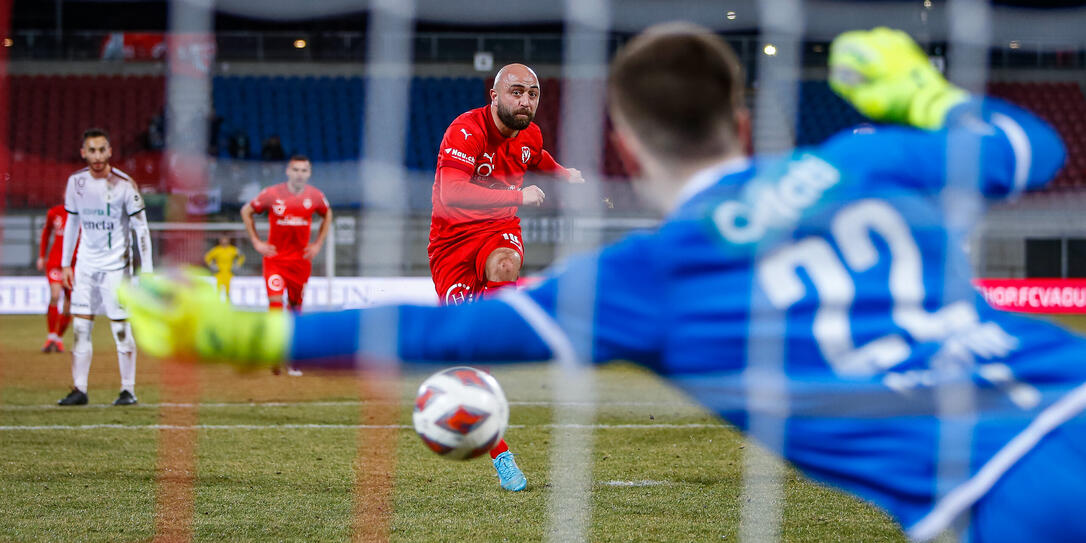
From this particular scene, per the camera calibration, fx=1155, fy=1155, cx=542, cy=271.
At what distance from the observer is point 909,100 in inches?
81.7

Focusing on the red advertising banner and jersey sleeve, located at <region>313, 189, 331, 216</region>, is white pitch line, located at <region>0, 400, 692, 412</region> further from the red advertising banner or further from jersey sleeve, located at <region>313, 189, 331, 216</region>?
the red advertising banner

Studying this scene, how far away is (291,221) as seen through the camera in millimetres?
10578

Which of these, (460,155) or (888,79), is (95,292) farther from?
(888,79)

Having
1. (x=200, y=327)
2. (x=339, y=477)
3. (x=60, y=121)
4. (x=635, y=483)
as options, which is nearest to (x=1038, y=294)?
(x=635, y=483)

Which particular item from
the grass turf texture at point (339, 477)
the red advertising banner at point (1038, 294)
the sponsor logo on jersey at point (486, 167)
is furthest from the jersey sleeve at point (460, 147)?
the red advertising banner at point (1038, 294)

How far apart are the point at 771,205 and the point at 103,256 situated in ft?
23.5

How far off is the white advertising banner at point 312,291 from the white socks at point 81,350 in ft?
20.4

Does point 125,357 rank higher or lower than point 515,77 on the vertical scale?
lower

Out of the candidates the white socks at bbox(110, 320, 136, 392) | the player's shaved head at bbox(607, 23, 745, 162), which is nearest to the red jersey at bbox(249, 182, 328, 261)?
the white socks at bbox(110, 320, 136, 392)

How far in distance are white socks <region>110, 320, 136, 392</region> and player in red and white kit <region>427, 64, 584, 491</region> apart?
10.8 feet

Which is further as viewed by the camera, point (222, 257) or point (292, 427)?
point (222, 257)

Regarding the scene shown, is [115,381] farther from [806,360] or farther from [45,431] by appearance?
[806,360]

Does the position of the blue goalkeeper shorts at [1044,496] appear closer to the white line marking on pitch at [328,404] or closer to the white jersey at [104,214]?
the white line marking on pitch at [328,404]

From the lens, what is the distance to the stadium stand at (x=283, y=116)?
47.3ft
